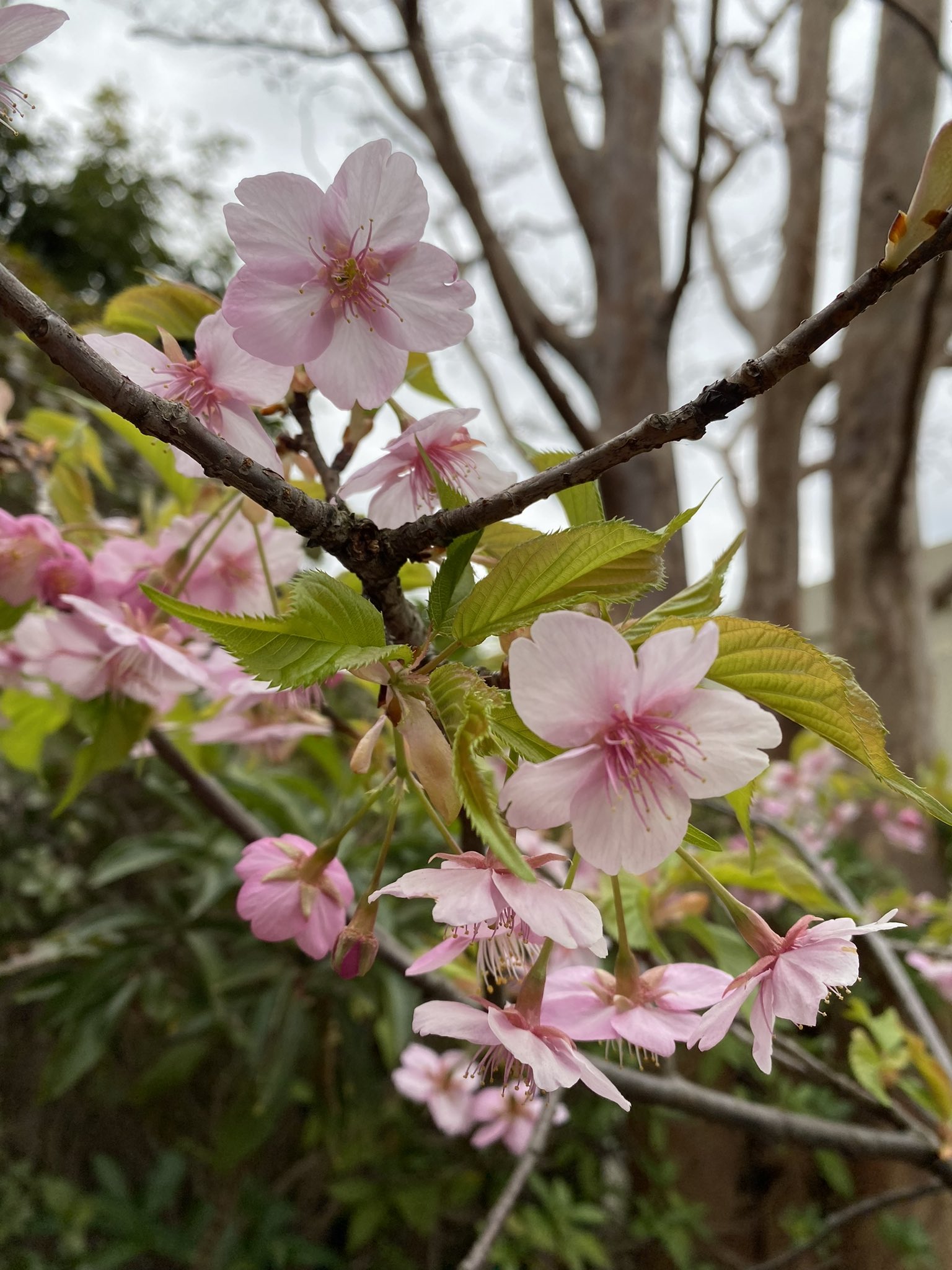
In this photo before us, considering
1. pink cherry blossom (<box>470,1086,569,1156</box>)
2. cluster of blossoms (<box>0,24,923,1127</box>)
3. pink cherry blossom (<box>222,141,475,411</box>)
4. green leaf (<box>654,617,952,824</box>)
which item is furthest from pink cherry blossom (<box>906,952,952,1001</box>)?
pink cherry blossom (<box>222,141,475,411</box>)

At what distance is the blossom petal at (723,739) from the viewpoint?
248 millimetres

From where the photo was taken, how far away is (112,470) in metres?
1.70

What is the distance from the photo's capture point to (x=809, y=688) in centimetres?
26

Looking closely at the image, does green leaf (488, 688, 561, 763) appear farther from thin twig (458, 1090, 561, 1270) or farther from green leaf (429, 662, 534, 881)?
thin twig (458, 1090, 561, 1270)

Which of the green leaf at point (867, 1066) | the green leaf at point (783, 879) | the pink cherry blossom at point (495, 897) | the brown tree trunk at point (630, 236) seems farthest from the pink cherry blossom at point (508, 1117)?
the brown tree trunk at point (630, 236)

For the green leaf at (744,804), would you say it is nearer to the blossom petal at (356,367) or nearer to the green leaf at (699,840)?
the green leaf at (699,840)

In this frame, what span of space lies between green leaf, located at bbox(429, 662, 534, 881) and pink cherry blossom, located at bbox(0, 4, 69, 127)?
25 cm

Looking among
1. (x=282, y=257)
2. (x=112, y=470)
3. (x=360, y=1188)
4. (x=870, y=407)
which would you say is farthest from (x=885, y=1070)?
(x=870, y=407)

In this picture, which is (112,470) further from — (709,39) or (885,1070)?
(885,1070)

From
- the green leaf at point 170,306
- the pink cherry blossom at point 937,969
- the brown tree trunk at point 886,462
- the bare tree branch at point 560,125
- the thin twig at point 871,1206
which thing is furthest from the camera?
the bare tree branch at point 560,125

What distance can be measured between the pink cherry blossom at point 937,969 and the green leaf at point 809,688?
1.12 m

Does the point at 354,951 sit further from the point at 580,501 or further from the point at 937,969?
the point at 937,969

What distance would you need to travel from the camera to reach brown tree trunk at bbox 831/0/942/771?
7.02 feet

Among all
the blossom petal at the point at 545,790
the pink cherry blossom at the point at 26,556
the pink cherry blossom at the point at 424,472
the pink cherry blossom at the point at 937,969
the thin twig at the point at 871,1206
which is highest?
the pink cherry blossom at the point at 937,969
